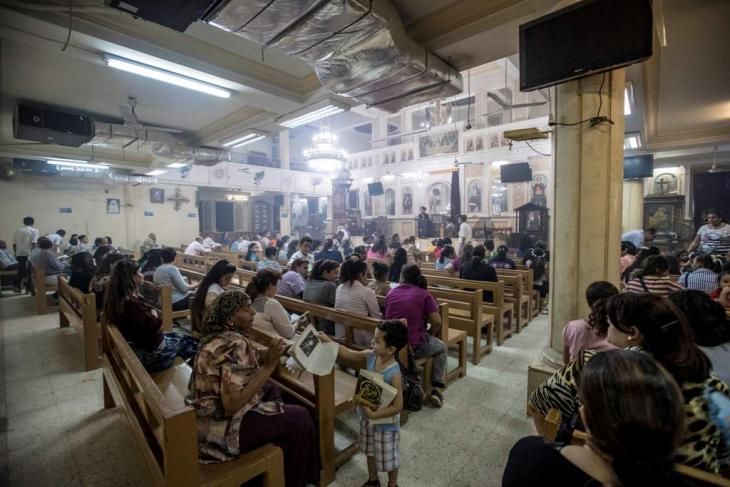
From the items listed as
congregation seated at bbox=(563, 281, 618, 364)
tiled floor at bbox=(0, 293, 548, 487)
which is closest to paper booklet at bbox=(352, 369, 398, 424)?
tiled floor at bbox=(0, 293, 548, 487)

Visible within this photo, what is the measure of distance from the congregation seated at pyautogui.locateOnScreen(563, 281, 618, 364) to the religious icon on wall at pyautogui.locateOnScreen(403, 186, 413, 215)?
1370cm

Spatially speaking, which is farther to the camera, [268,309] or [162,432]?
[268,309]

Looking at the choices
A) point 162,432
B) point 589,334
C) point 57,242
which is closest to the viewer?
point 162,432

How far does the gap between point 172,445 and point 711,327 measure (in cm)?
249

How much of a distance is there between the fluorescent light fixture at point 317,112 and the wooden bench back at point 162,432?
12.4 ft

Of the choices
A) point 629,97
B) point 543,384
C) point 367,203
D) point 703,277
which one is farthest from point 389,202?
point 543,384

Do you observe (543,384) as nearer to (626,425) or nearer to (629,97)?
(626,425)

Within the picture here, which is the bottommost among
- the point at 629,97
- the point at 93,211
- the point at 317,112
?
the point at 93,211

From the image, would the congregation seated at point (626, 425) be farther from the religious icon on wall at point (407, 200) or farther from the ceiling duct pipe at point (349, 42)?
the religious icon on wall at point (407, 200)

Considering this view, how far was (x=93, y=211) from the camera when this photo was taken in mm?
11484

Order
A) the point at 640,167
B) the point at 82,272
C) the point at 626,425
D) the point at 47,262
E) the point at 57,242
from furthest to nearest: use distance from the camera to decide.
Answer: the point at 57,242 < the point at 640,167 < the point at 47,262 < the point at 82,272 < the point at 626,425

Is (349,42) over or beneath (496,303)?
over

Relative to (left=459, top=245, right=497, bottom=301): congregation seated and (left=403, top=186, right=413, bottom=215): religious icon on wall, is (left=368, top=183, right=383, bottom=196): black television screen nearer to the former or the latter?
(left=403, top=186, right=413, bottom=215): religious icon on wall

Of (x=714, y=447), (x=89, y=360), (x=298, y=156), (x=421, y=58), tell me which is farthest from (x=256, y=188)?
(x=714, y=447)
